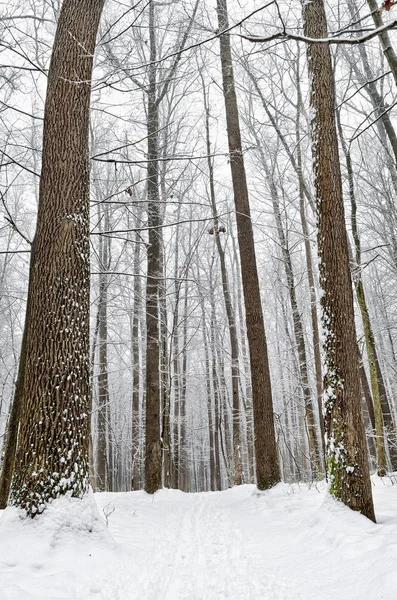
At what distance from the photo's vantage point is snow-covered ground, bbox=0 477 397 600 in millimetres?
2688

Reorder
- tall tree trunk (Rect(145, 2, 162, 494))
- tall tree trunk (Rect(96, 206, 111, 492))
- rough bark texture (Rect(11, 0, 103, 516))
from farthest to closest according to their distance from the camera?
tall tree trunk (Rect(96, 206, 111, 492)) → tall tree trunk (Rect(145, 2, 162, 494)) → rough bark texture (Rect(11, 0, 103, 516))

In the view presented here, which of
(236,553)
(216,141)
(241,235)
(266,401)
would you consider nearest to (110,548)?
(236,553)

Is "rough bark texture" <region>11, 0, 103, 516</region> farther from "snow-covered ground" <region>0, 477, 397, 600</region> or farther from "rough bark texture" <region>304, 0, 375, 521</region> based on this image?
"rough bark texture" <region>304, 0, 375, 521</region>

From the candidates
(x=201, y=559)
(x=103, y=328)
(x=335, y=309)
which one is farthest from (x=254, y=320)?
(x=103, y=328)

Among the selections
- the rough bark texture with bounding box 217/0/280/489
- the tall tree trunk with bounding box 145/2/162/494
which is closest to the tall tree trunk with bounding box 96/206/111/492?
the tall tree trunk with bounding box 145/2/162/494

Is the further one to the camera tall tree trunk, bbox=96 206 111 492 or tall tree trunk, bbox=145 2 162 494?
tall tree trunk, bbox=96 206 111 492

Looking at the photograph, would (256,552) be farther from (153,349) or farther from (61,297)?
(153,349)

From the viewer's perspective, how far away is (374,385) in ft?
28.2

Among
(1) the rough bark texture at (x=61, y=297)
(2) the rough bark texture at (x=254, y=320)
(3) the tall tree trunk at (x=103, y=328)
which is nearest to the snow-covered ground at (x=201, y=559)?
(1) the rough bark texture at (x=61, y=297)

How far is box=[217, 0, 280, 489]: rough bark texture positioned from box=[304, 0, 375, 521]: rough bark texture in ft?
7.48

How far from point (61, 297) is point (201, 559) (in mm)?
2885

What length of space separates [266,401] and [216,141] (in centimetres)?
1102

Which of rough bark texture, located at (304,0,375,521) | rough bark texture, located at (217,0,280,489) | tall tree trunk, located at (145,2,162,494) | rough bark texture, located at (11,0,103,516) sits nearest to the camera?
rough bark texture, located at (11,0,103,516)

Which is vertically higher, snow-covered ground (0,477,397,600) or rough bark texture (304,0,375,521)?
rough bark texture (304,0,375,521)
